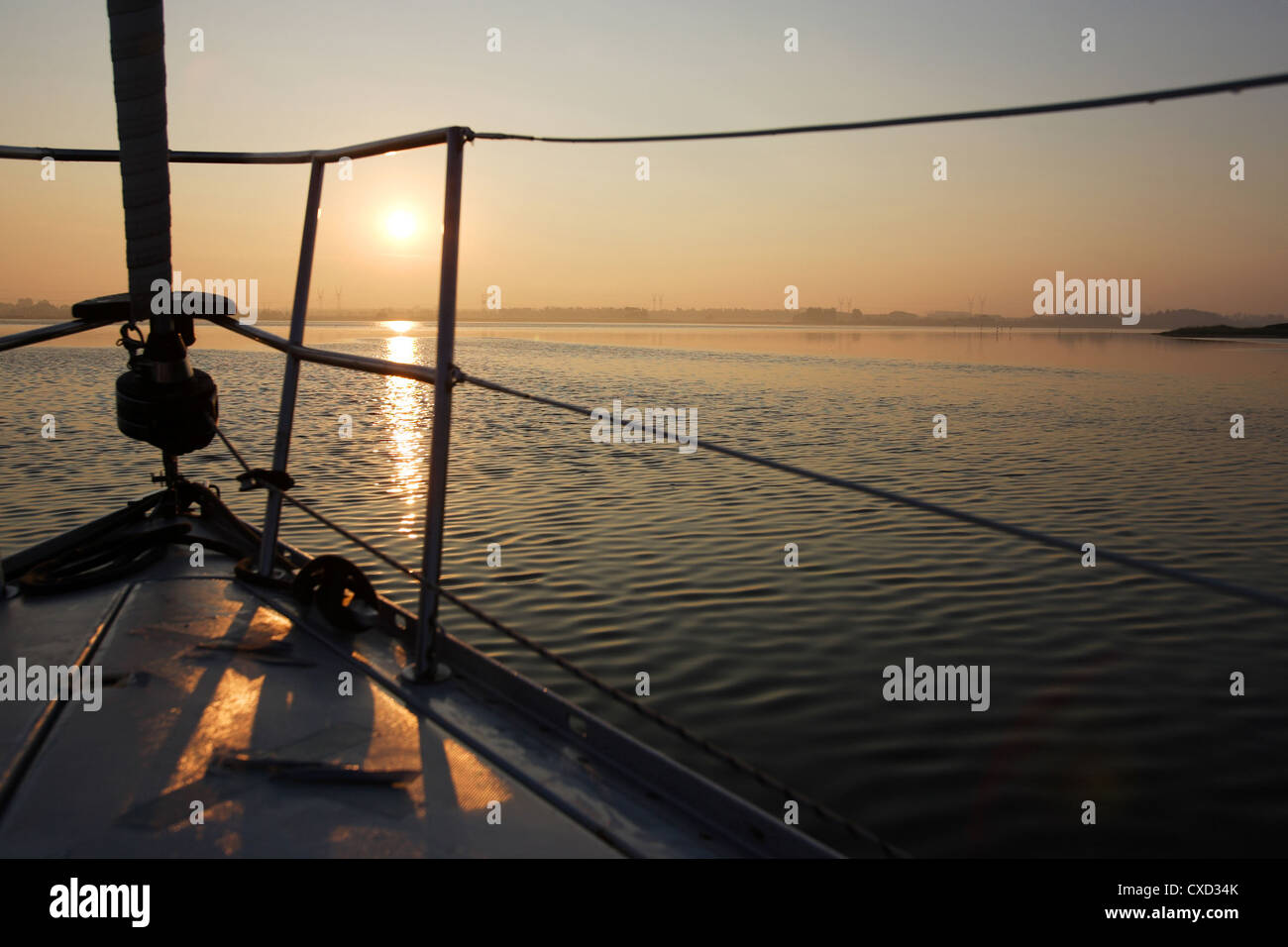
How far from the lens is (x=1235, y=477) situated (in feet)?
44.7

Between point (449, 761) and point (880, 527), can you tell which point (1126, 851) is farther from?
point (880, 527)

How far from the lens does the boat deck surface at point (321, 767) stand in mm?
2203

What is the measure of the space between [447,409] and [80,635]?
1.85m

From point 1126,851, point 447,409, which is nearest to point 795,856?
point 447,409

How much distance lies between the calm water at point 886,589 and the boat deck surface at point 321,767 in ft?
6.02

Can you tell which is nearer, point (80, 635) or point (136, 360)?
point (80, 635)
